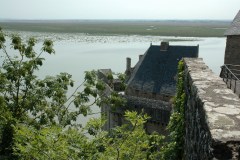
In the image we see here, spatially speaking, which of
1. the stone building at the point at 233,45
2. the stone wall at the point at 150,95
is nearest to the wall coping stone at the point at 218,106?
the stone building at the point at 233,45

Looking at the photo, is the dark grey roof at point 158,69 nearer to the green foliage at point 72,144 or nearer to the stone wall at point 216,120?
the green foliage at point 72,144

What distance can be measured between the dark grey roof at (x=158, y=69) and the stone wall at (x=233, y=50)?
13.1 ft

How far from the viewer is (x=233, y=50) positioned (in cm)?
2242

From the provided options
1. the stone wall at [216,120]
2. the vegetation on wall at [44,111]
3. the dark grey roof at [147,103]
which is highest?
the stone wall at [216,120]

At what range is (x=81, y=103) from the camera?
518 inches

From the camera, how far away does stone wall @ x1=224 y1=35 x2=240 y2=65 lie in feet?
72.7

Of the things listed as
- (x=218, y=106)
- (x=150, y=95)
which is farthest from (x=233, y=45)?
(x=218, y=106)

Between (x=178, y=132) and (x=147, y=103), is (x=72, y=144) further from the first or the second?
(x=147, y=103)

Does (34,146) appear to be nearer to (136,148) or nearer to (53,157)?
(53,157)

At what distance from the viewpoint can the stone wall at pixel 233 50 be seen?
22.2 meters

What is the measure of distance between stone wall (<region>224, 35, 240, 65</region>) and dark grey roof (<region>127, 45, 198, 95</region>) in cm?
398

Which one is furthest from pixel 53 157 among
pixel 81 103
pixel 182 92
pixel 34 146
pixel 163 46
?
pixel 163 46

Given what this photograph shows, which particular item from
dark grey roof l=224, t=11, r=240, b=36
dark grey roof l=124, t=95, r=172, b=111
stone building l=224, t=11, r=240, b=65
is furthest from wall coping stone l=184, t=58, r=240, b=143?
stone building l=224, t=11, r=240, b=65

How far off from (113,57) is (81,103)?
42.0 meters
